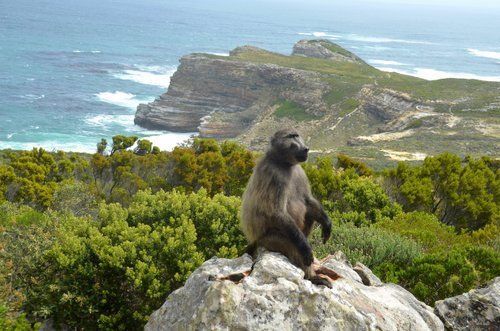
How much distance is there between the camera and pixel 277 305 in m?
5.24

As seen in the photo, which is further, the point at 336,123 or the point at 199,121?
the point at 199,121

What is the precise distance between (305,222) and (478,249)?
13.7 feet

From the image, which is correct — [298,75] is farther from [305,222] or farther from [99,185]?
[305,222]

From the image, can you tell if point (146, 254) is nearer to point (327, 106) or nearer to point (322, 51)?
point (327, 106)

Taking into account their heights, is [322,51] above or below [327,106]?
above

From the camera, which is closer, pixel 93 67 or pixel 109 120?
pixel 109 120

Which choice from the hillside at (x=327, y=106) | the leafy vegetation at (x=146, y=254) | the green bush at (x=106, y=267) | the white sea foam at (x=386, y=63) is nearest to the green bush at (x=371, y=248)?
the leafy vegetation at (x=146, y=254)

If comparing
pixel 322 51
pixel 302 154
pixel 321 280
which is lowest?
pixel 322 51

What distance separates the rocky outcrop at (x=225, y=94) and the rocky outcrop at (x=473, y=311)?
6584 centimetres

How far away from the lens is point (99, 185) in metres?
21.2

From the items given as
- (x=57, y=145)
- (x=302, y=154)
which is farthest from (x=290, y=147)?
(x=57, y=145)

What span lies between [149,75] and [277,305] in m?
102

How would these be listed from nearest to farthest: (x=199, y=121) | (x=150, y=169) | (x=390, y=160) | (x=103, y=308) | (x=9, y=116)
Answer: (x=103, y=308) < (x=150, y=169) < (x=390, y=160) < (x=9, y=116) < (x=199, y=121)

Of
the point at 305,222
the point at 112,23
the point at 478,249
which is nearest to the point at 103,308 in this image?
the point at 305,222
